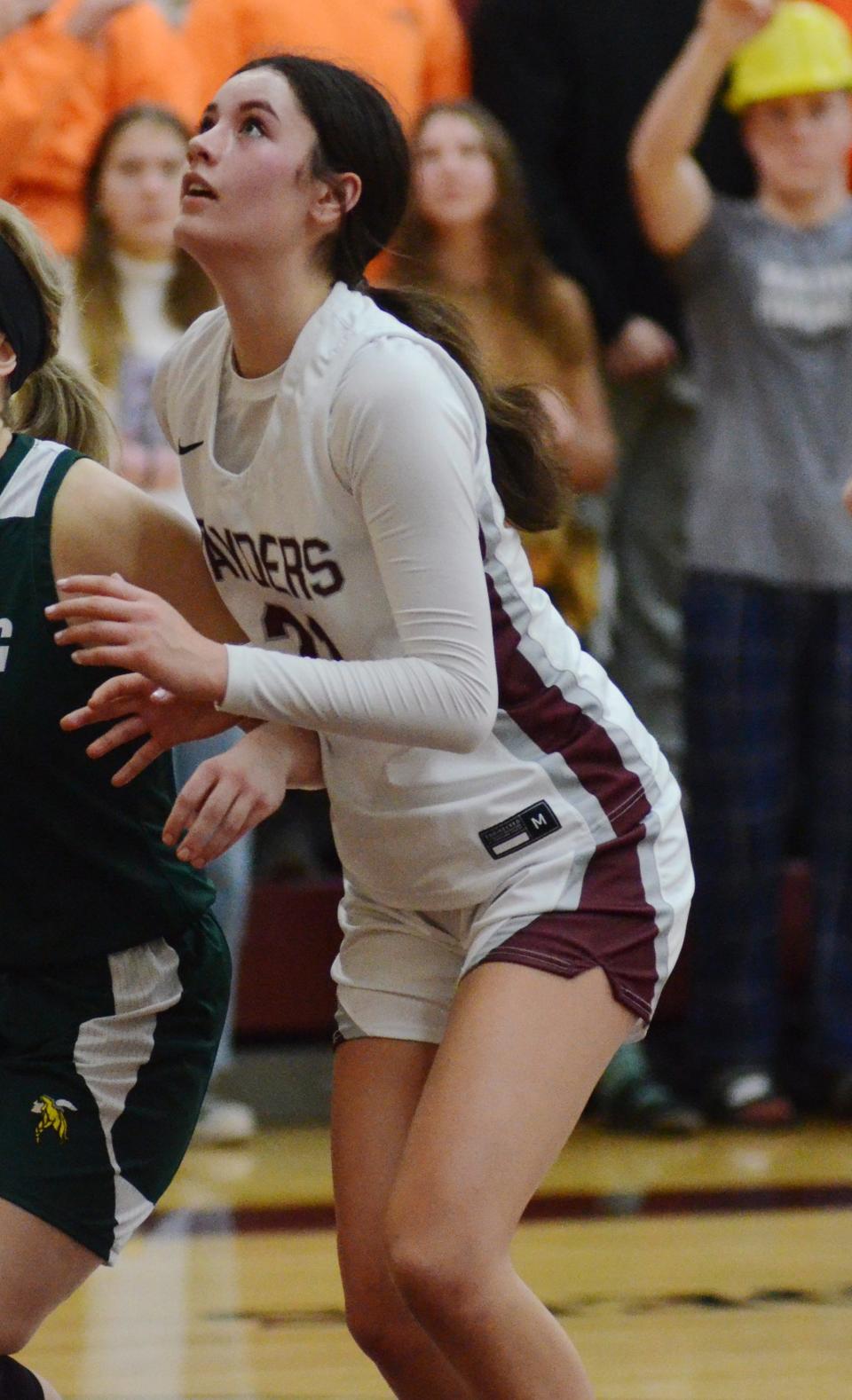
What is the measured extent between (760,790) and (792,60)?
156cm

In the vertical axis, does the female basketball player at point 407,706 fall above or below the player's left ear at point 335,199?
below

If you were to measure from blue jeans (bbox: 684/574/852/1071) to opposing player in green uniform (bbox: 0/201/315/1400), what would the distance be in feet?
7.95

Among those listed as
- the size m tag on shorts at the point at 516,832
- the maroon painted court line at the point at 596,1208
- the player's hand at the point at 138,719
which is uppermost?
the player's hand at the point at 138,719

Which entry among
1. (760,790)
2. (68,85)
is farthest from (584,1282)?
(68,85)

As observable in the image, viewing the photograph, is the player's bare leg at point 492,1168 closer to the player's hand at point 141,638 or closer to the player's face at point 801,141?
the player's hand at point 141,638

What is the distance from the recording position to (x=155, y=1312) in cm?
328

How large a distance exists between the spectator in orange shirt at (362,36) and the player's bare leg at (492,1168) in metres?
2.62

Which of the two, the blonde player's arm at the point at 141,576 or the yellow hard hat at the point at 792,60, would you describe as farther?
the yellow hard hat at the point at 792,60

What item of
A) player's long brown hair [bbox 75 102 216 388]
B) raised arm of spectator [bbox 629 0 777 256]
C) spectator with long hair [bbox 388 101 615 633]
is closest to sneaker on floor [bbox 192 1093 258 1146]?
spectator with long hair [bbox 388 101 615 633]

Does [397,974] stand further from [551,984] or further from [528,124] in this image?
[528,124]

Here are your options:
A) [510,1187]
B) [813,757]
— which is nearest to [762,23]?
[813,757]

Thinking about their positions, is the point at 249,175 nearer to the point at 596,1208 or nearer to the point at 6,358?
the point at 6,358

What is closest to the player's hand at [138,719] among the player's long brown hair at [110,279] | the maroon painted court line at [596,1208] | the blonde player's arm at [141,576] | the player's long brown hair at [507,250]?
the blonde player's arm at [141,576]

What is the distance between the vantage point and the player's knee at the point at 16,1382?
1.99 meters
